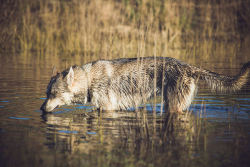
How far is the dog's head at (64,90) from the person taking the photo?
7992 mm

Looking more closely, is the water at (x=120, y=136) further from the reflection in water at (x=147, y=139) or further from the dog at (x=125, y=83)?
the dog at (x=125, y=83)

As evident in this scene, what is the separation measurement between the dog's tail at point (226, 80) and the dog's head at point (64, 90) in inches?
98.9

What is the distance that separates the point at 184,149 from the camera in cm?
546

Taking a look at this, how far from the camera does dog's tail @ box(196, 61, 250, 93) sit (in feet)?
23.4

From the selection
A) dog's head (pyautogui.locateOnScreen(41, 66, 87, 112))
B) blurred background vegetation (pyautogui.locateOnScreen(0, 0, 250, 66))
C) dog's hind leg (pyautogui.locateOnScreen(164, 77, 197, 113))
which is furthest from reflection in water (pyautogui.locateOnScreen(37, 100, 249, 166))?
blurred background vegetation (pyautogui.locateOnScreen(0, 0, 250, 66))

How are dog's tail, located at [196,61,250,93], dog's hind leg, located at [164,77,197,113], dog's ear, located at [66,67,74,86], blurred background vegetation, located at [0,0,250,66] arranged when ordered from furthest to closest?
blurred background vegetation, located at [0,0,250,66]
dog's ear, located at [66,67,74,86]
dog's hind leg, located at [164,77,197,113]
dog's tail, located at [196,61,250,93]

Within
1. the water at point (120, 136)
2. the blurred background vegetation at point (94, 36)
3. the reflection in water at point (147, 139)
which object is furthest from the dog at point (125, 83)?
the blurred background vegetation at point (94, 36)

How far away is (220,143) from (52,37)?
1428cm

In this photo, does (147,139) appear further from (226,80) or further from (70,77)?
(70,77)

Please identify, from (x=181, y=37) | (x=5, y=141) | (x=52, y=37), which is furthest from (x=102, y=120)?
(x=181, y=37)

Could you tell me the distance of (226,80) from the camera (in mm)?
7395

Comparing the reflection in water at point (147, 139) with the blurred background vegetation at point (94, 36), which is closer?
the reflection in water at point (147, 139)

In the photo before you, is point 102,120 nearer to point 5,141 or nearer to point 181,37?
point 5,141

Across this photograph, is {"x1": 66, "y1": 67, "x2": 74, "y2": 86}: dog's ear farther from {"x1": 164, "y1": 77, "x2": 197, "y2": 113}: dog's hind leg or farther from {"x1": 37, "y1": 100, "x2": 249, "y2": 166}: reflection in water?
{"x1": 164, "y1": 77, "x2": 197, "y2": 113}: dog's hind leg
